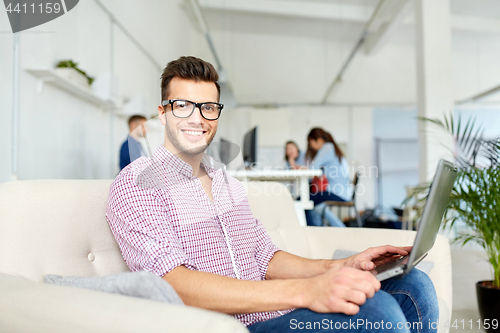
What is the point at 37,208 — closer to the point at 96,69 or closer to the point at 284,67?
the point at 96,69

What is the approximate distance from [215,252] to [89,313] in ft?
1.40

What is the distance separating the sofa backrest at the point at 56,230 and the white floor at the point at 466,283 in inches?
74.1

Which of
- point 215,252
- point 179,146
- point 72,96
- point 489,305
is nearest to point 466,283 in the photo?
point 489,305

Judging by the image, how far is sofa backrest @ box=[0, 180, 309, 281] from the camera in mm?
876

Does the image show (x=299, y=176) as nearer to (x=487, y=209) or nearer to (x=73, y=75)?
(x=487, y=209)

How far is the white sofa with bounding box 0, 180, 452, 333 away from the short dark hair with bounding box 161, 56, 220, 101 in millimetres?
354

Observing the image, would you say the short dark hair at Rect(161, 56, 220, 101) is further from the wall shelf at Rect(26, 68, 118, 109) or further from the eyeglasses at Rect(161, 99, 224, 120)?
the wall shelf at Rect(26, 68, 118, 109)

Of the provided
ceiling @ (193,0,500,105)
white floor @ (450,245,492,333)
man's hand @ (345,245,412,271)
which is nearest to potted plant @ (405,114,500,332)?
white floor @ (450,245,492,333)

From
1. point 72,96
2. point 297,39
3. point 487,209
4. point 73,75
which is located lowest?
point 487,209

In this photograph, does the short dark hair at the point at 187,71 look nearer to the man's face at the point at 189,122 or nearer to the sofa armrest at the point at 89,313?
the man's face at the point at 189,122

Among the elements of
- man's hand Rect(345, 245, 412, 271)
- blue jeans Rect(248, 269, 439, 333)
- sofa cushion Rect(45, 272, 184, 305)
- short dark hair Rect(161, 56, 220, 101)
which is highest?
short dark hair Rect(161, 56, 220, 101)

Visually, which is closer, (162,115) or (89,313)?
(89,313)

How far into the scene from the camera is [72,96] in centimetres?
347

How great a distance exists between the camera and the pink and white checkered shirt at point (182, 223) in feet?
2.82
